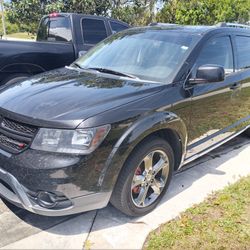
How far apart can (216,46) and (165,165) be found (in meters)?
1.68

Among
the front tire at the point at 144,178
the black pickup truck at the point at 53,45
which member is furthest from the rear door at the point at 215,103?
the black pickup truck at the point at 53,45

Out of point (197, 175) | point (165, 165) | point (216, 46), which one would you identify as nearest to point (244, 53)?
point (216, 46)

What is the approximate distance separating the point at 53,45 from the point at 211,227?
444 cm

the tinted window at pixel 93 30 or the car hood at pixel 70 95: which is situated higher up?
the tinted window at pixel 93 30

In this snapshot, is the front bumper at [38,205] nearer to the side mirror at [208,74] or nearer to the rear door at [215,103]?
the rear door at [215,103]

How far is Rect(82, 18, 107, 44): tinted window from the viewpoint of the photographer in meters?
7.10

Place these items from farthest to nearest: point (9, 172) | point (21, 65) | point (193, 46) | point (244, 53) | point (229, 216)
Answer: point (21, 65)
point (244, 53)
point (193, 46)
point (229, 216)
point (9, 172)

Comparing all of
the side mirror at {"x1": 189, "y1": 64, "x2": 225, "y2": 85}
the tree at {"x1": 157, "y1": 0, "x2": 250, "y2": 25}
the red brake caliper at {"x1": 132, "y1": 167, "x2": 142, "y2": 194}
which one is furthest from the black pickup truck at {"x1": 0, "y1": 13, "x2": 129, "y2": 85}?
the tree at {"x1": 157, "y1": 0, "x2": 250, "y2": 25}

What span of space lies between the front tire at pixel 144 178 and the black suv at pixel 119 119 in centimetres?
1

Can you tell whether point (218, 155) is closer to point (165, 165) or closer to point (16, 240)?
point (165, 165)

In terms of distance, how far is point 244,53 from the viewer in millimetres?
4957

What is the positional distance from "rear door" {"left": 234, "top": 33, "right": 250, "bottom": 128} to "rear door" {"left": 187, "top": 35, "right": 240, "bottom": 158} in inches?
5.7

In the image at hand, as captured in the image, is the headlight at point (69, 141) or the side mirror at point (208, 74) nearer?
the headlight at point (69, 141)

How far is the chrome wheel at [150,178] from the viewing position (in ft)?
10.9
